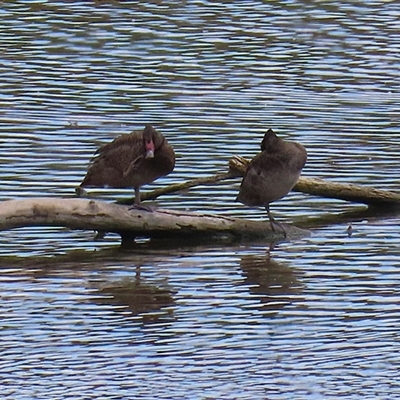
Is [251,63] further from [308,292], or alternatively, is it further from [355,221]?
[308,292]

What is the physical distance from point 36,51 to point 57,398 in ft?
39.0

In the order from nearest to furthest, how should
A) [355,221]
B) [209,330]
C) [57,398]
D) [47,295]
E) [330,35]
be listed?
[57,398]
[209,330]
[47,295]
[355,221]
[330,35]

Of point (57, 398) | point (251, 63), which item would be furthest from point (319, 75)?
point (57, 398)

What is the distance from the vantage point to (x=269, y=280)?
992cm

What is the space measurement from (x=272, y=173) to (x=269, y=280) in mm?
1263

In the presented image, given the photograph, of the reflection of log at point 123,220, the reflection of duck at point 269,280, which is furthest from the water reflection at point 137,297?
the reflection of log at point 123,220

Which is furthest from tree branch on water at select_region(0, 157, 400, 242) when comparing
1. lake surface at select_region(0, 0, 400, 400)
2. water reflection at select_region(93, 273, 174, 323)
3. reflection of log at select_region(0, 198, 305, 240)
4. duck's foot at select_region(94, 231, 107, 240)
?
water reflection at select_region(93, 273, 174, 323)

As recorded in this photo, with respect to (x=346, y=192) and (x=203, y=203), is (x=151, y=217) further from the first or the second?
(x=346, y=192)

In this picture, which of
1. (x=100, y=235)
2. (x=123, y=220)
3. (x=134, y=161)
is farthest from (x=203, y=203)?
(x=123, y=220)

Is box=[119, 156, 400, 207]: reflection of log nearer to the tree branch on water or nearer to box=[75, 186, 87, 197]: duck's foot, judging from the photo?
the tree branch on water

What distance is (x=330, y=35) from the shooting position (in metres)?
20.0

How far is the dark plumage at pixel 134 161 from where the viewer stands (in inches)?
421

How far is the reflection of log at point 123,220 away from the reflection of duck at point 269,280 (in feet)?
1.37

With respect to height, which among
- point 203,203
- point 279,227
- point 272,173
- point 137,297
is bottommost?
point 203,203
